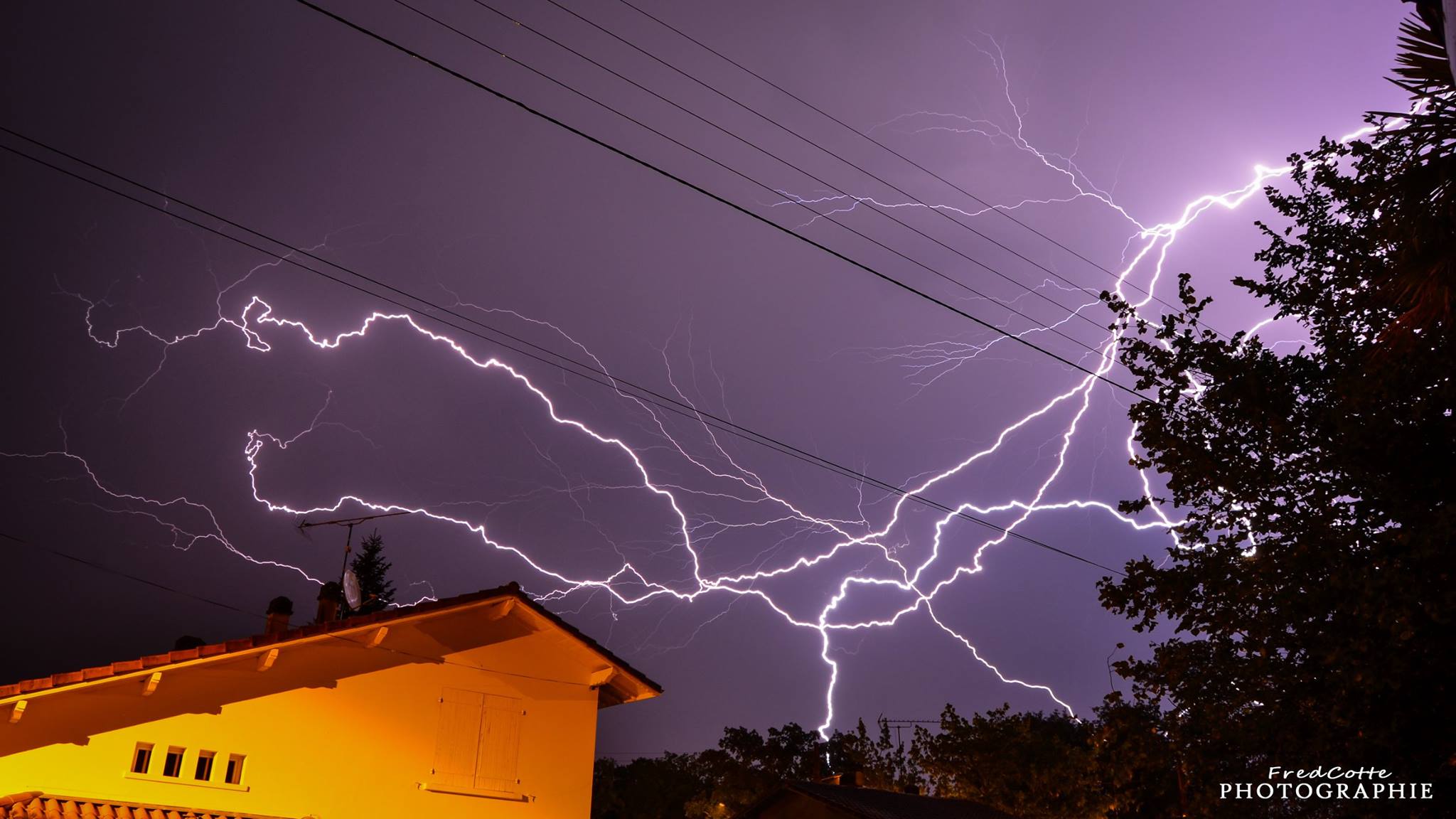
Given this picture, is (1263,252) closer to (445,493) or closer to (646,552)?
(445,493)

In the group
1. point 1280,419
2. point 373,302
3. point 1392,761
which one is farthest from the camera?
point 373,302

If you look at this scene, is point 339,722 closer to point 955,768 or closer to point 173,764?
point 173,764

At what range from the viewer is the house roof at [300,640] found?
7.66m

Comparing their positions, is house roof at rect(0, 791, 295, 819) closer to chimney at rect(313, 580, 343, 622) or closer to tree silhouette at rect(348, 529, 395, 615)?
chimney at rect(313, 580, 343, 622)

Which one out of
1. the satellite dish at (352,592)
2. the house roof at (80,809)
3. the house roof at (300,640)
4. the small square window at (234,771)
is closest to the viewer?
the house roof at (80,809)

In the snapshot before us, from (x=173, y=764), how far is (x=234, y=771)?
51 cm

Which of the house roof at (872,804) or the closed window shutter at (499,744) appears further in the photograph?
the house roof at (872,804)

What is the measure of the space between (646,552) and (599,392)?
1664 centimetres

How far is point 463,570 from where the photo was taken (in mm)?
53812

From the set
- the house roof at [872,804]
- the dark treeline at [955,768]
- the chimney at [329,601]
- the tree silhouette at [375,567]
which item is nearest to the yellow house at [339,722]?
the chimney at [329,601]

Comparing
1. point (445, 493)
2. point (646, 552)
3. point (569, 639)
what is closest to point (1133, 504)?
point (569, 639)

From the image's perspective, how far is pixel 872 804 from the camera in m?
16.0

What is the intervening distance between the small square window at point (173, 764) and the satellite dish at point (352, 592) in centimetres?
278

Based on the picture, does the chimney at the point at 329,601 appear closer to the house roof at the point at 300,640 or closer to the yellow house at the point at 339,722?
the yellow house at the point at 339,722
